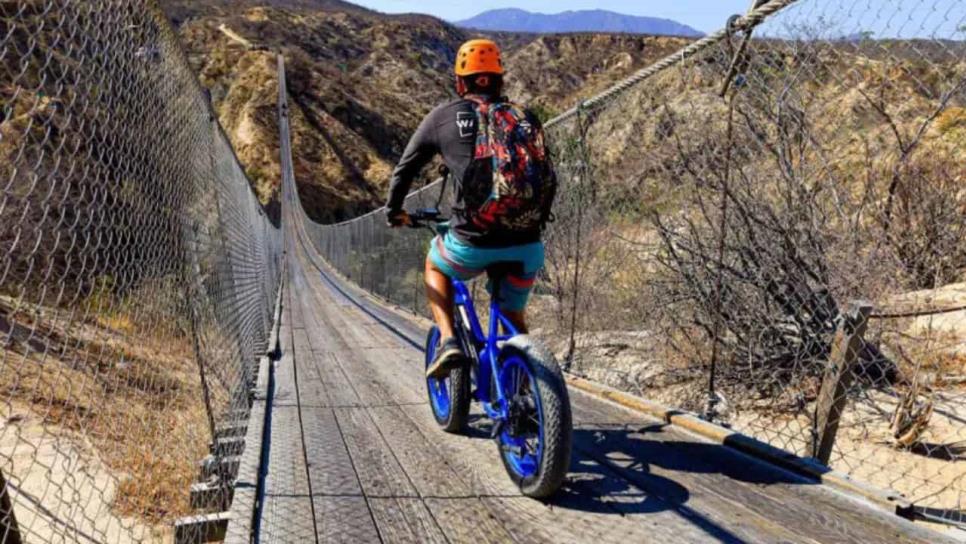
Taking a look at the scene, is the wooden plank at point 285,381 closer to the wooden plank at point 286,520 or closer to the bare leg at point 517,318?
the wooden plank at point 286,520

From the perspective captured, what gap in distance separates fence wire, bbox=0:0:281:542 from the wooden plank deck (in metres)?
0.45

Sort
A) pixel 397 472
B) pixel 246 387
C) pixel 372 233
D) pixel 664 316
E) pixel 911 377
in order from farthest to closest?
1. pixel 372 233
2. pixel 664 316
3. pixel 246 387
4. pixel 911 377
5. pixel 397 472

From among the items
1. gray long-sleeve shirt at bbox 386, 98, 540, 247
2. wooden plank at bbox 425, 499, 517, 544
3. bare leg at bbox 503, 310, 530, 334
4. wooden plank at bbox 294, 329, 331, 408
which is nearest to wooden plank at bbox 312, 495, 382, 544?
wooden plank at bbox 425, 499, 517, 544

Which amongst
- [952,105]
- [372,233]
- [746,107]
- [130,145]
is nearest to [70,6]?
[130,145]

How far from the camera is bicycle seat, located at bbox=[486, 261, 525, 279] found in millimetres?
2729

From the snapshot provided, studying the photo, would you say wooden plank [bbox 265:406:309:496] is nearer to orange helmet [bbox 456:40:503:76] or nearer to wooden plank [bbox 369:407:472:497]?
wooden plank [bbox 369:407:472:497]

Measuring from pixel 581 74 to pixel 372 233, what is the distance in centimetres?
6757

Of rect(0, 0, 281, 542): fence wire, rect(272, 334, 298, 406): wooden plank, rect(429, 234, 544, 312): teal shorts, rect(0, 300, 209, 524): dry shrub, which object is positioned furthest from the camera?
rect(272, 334, 298, 406): wooden plank

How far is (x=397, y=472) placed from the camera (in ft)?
9.02

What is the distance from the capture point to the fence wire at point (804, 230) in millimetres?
3260

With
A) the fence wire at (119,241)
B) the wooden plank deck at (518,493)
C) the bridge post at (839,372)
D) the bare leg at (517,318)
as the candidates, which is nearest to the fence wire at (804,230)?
the bridge post at (839,372)

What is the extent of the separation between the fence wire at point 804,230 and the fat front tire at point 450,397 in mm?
1227

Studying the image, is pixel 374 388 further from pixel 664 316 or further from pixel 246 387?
pixel 664 316

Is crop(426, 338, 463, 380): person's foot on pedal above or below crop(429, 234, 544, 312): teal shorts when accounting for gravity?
below
